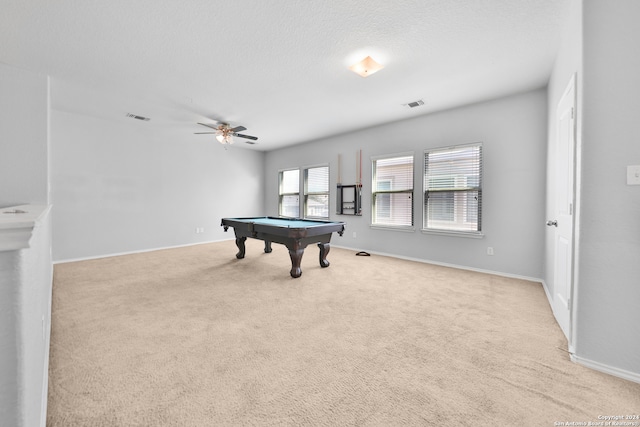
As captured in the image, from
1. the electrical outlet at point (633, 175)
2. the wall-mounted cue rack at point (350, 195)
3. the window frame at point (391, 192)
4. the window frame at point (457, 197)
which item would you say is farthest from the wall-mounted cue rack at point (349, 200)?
the electrical outlet at point (633, 175)

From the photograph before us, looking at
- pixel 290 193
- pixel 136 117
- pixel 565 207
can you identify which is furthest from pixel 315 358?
pixel 290 193

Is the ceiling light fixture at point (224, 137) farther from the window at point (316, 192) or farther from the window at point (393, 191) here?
the window at point (393, 191)

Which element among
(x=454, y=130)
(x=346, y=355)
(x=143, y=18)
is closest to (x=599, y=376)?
(x=346, y=355)

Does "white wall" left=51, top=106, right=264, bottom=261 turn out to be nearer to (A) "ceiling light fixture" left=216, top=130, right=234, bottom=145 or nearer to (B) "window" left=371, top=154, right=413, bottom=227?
(A) "ceiling light fixture" left=216, top=130, right=234, bottom=145

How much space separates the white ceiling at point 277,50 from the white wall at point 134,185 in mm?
826

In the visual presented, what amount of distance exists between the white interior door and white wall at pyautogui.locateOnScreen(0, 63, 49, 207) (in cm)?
544

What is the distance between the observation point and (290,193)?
24.2ft

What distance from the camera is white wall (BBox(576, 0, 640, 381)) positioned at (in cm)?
162

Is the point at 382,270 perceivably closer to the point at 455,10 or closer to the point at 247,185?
the point at 455,10

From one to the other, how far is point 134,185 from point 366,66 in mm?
5191

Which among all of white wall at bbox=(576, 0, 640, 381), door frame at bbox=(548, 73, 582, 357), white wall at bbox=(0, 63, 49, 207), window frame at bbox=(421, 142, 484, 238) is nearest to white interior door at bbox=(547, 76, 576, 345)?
door frame at bbox=(548, 73, 582, 357)

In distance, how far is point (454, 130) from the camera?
4301 millimetres

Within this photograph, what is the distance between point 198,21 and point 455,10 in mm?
2183

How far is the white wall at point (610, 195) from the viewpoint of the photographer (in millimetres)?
1617
